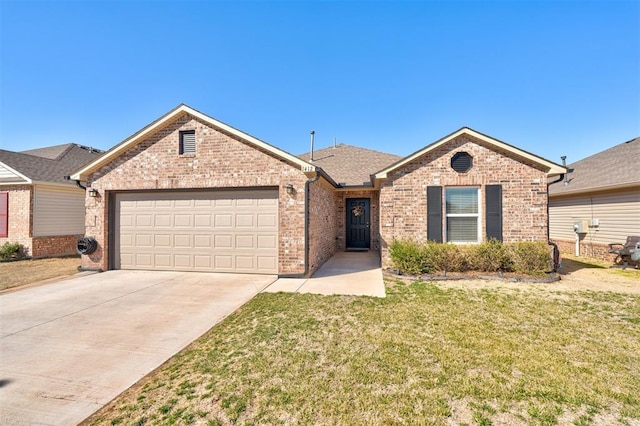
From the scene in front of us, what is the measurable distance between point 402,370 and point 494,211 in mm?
6672

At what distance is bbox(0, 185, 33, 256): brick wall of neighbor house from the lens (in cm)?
1091

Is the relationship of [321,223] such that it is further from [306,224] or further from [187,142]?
[187,142]

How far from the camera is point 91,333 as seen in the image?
3980mm

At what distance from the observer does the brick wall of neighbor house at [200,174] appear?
734cm

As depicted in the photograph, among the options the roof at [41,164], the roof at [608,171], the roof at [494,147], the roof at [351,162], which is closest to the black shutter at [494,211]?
A: the roof at [494,147]

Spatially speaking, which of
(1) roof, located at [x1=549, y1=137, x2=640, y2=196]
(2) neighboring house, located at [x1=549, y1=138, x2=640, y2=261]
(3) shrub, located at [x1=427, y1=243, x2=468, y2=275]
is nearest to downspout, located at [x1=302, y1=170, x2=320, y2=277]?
(3) shrub, located at [x1=427, y1=243, x2=468, y2=275]

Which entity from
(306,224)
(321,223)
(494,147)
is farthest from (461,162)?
(306,224)

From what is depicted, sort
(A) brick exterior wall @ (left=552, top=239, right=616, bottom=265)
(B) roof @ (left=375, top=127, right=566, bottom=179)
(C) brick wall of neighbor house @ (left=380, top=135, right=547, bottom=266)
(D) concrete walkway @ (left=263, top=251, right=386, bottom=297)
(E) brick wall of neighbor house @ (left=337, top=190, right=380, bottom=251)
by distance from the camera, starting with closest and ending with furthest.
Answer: (D) concrete walkway @ (left=263, top=251, right=386, bottom=297), (B) roof @ (left=375, top=127, right=566, bottom=179), (C) brick wall of neighbor house @ (left=380, top=135, right=547, bottom=266), (A) brick exterior wall @ (left=552, top=239, right=616, bottom=265), (E) brick wall of neighbor house @ (left=337, top=190, right=380, bottom=251)

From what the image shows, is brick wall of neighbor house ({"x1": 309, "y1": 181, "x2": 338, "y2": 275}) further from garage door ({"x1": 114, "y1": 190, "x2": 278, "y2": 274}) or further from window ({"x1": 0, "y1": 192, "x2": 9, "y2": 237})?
window ({"x1": 0, "y1": 192, "x2": 9, "y2": 237})

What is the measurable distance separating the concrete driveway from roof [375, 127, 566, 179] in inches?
209

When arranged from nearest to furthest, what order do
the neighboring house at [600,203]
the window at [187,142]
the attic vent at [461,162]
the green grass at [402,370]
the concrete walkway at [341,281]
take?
the green grass at [402,370] → the concrete walkway at [341,281] → the window at [187,142] → the attic vent at [461,162] → the neighboring house at [600,203]

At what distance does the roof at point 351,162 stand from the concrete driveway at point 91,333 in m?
6.75

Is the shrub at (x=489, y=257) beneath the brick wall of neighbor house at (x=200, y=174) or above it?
beneath

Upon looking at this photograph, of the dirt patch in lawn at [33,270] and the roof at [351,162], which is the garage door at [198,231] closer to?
the dirt patch in lawn at [33,270]
